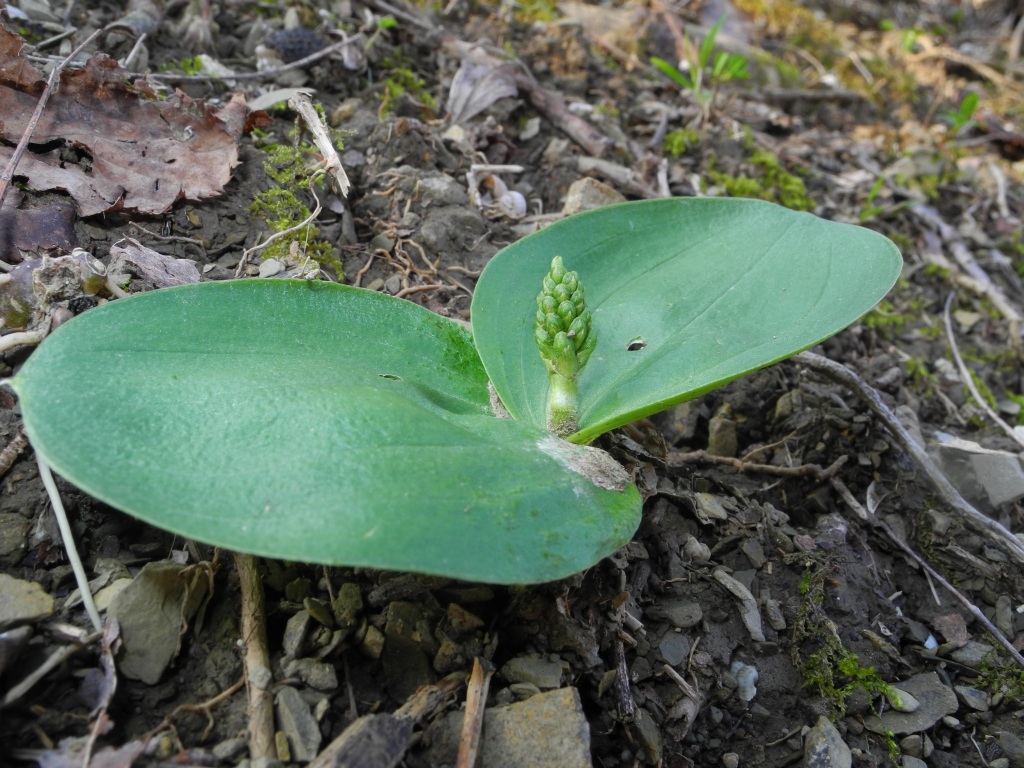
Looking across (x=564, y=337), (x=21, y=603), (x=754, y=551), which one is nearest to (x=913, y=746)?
(x=754, y=551)

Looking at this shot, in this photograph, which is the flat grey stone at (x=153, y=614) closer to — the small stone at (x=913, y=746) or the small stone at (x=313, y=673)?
the small stone at (x=313, y=673)

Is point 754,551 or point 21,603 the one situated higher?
point 21,603

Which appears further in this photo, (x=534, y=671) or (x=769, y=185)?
(x=769, y=185)

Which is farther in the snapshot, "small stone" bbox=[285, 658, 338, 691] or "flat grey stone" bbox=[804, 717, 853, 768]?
"flat grey stone" bbox=[804, 717, 853, 768]

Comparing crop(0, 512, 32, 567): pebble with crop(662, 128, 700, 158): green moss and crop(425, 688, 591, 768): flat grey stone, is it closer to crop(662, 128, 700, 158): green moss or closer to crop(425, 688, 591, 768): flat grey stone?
crop(425, 688, 591, 768): flat grey stone

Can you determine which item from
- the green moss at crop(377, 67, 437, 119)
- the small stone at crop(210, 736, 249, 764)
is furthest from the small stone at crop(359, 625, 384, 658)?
the green moss at crop(377, 67, 437, 119)

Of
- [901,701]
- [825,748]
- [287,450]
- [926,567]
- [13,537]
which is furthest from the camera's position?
[926,567]

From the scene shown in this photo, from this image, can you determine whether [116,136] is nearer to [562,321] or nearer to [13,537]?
[13,537]
